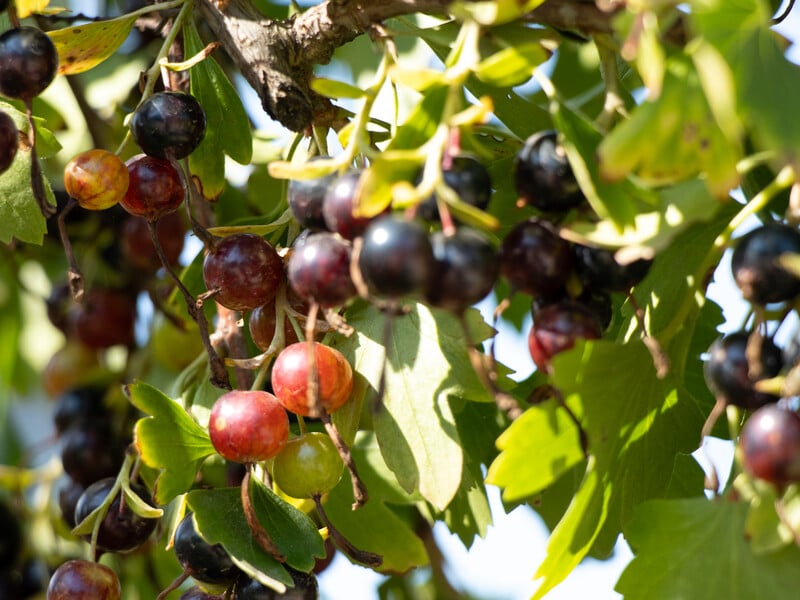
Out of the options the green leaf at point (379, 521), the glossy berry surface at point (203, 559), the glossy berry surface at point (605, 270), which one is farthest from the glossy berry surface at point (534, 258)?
the green leaf at point (379, 521)

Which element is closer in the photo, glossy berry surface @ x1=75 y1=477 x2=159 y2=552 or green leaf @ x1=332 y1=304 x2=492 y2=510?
green leaf @ x1=332 y1=304 x2=492 y2=510

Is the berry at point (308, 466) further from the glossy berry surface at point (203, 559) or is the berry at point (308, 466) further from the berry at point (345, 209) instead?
the berry at point (345, 209)

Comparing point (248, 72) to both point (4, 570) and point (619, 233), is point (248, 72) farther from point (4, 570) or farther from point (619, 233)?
point (4, 570)

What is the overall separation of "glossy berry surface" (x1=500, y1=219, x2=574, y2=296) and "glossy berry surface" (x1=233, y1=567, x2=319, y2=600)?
343 mm

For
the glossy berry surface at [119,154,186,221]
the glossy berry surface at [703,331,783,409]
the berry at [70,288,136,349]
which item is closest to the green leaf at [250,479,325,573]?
the glossy berry surface at [119,154,186,221]

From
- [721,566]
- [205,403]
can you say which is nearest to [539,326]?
[721,566]

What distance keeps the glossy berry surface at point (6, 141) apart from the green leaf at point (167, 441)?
0.71ft

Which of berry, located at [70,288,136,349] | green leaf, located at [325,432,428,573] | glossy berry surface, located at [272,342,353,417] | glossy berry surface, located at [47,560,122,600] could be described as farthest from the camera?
berry, located at [70,288,136,349]

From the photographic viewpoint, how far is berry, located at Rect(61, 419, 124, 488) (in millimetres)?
1344

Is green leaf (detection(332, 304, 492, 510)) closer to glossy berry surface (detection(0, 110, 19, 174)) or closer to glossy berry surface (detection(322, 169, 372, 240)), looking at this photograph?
glossy berry surface (detection(322, 169, 372, 240))

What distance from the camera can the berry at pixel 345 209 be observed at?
2.42ft

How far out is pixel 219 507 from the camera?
938mm

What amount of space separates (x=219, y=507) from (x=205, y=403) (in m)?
0.21

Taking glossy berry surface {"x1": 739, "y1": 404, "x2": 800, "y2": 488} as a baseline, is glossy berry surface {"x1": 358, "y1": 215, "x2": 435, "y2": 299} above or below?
above
